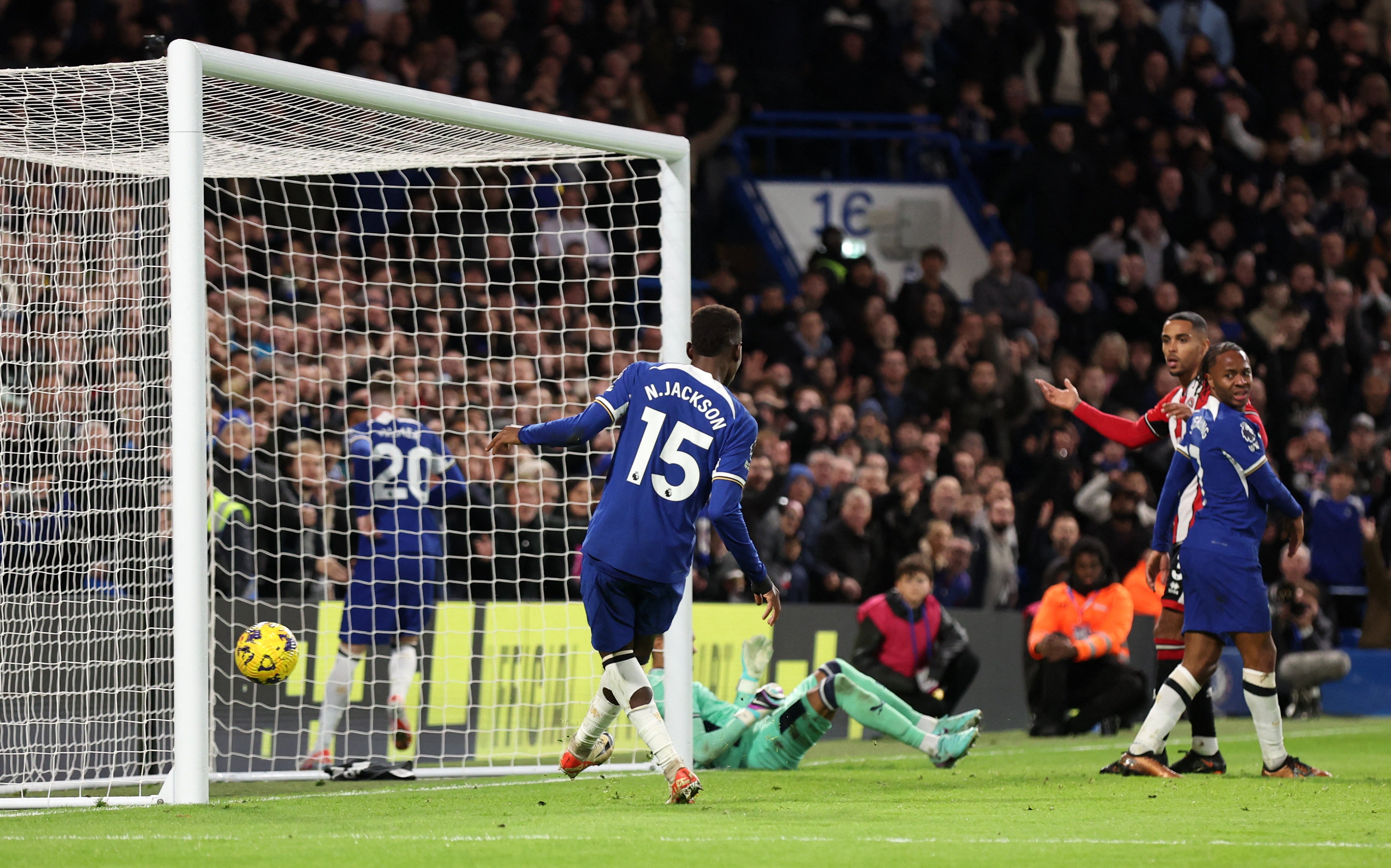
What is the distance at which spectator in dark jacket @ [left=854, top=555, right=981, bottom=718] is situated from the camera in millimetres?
11148

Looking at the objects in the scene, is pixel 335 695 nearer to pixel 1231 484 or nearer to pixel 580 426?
pixel 580 426

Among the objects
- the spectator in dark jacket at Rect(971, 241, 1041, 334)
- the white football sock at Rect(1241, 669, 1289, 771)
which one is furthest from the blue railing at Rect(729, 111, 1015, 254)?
the white football sock at Rect(1241, 669, 1289, 771)

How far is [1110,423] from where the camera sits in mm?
8750

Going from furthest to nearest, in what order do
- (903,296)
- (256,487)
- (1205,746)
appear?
(903,296) → (256,487) → (1205,746)

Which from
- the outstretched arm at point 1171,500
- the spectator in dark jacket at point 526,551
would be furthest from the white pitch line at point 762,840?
the spectator in dark jacket at point 526,551

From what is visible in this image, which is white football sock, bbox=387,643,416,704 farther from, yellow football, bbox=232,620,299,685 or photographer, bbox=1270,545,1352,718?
photographer, bbox=1270,545,1352,718

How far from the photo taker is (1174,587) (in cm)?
888

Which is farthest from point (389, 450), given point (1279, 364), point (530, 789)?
point (1279, 364)

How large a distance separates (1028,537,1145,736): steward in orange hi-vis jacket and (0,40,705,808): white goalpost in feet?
10.3

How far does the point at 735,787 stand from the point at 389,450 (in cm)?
263

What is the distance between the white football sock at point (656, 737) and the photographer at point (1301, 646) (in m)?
8.79

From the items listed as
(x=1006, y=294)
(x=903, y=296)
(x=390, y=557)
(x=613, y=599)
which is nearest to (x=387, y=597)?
(x=390, y=557)

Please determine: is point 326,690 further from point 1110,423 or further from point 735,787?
point 1110,423

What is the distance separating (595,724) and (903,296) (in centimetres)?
1021
